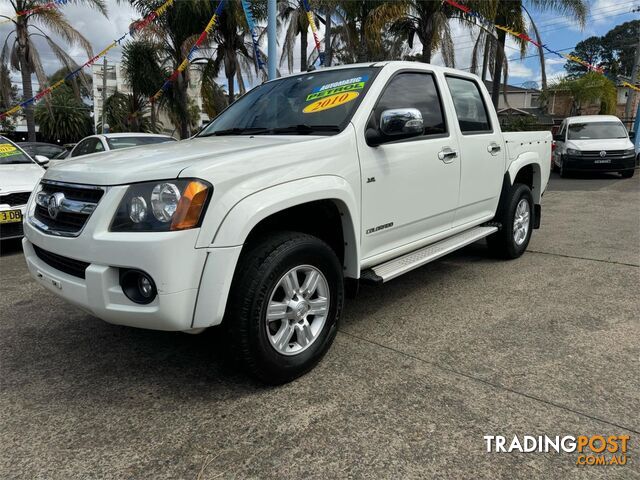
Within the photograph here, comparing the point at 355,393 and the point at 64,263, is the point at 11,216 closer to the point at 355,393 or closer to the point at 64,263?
the point at 64,263

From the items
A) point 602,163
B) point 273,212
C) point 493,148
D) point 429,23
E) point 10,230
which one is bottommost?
point 602,163

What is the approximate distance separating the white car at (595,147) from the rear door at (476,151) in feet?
33.0

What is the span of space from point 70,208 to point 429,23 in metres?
15.0

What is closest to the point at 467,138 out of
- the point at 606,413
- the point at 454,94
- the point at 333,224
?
the point at 454,94

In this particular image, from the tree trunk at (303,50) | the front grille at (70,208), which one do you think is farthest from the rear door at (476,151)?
the tree trunk at (303,50)

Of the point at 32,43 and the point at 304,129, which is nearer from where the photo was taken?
the point at 304,129

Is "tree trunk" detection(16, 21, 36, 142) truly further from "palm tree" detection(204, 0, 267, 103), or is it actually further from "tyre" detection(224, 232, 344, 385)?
"tyre" detection(224, 232, 344, 385)

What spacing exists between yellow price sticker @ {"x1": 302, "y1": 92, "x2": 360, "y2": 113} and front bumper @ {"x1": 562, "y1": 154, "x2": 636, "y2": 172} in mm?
12068

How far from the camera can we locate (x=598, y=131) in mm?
13898

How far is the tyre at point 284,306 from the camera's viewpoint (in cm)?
242

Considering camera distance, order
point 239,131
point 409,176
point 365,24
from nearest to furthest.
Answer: point 409,176 → point 239,131 → point 365,24

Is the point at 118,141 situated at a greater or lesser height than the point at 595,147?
greater

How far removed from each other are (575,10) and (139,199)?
17.8 metres

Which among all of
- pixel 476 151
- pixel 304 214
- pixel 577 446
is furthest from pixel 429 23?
pixel 577 446
